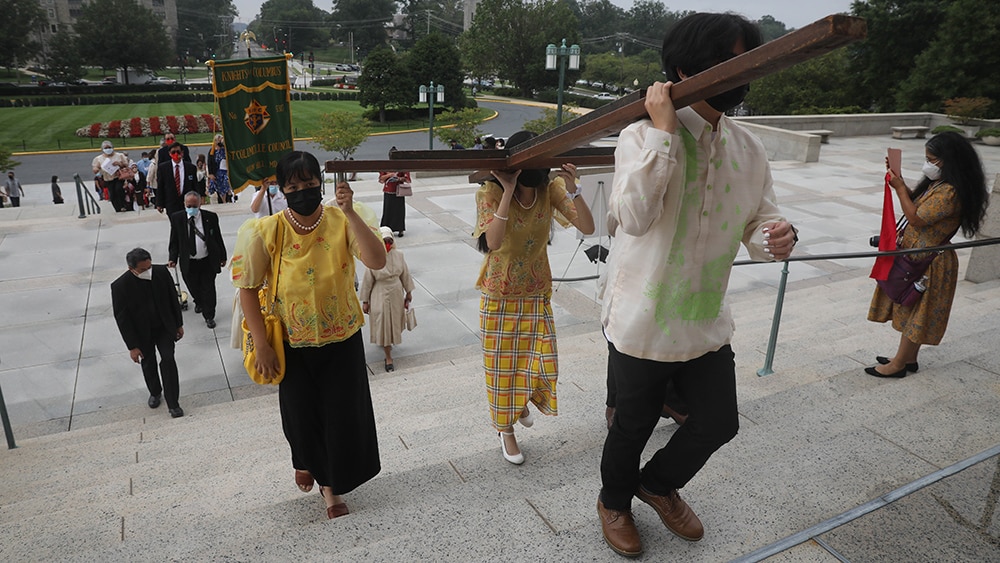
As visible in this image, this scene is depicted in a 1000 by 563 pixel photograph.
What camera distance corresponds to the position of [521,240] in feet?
11.7

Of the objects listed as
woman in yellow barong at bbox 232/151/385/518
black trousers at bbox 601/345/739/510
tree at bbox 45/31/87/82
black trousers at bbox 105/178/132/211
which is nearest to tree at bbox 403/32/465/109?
tree at bbox 45/31/87/82

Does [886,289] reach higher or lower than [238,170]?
lower

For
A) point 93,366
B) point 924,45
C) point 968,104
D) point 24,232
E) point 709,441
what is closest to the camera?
point 709,441

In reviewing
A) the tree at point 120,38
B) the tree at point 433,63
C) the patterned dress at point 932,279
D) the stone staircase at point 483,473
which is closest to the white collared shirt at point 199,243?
the stone staircase at point 483,473

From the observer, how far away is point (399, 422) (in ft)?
15.2

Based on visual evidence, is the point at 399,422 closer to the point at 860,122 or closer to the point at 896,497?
the point at 896,497

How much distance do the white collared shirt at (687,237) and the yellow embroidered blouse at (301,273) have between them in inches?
51.5

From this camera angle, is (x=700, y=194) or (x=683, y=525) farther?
(x=683, y=525)

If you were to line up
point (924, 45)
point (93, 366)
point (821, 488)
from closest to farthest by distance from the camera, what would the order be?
point (821, 488) → point (93, 366) → point (924, 45)

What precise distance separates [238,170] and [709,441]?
17.6ft

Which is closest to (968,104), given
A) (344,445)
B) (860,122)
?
(860,122)

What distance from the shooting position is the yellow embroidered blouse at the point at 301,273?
3.00m

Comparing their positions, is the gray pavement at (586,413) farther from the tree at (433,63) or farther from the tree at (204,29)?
the tree at (204,29)

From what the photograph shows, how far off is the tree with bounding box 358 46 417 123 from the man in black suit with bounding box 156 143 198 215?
113 feet
